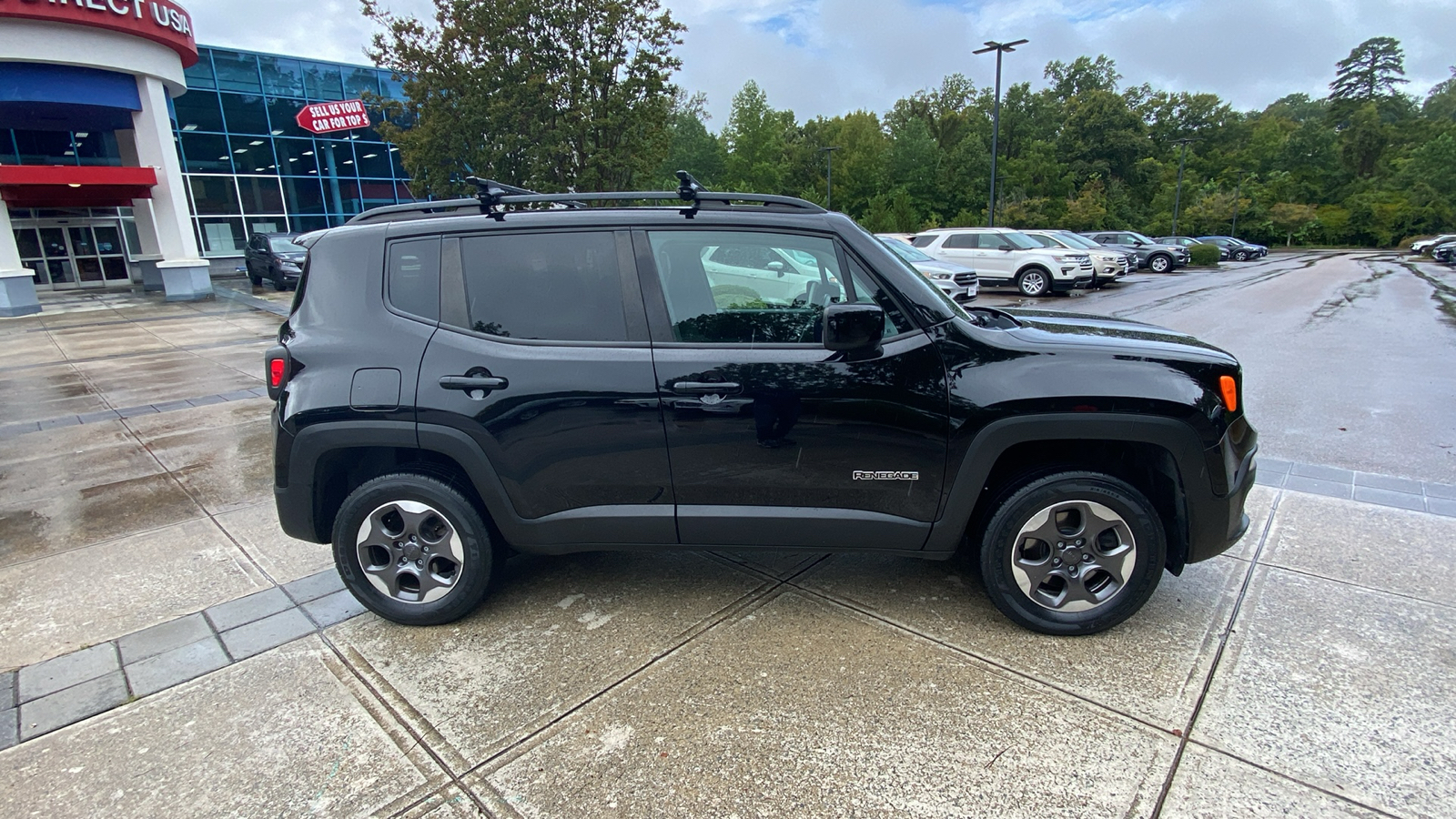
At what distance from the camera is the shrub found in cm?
3322

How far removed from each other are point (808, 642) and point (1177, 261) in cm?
3359

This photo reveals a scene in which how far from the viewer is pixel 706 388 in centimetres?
291

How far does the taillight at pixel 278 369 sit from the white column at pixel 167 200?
21.2 meters

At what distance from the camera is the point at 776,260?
3.11m

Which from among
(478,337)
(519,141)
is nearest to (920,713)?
(478,337)

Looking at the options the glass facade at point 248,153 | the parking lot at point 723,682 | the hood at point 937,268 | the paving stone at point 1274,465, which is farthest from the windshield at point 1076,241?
the glass facade at point 248,153

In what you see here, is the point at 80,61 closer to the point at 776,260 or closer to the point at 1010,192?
the point at 776,260

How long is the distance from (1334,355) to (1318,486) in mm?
6272

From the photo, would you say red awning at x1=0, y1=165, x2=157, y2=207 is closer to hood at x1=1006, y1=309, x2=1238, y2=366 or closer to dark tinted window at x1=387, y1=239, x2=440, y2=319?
dark tinted window at x1=387, y1=239, x2=440, y2=319

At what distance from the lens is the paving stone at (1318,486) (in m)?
4.60

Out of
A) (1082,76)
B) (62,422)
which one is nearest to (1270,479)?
(62,422)

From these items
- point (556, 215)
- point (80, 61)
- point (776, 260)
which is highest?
point (80, 61)

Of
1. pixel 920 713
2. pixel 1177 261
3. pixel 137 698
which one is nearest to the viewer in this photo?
pixel 920 713

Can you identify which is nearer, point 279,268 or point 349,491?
point 349,491
